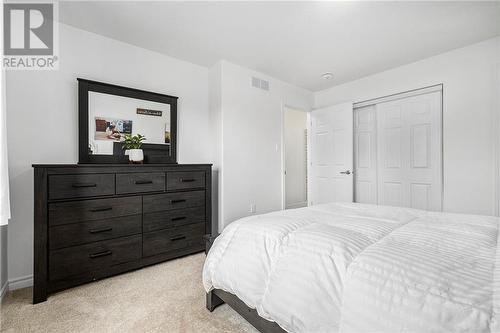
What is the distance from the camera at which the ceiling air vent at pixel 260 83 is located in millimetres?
A: 3604

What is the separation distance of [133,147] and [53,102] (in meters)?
0.81

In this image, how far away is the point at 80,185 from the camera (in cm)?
205

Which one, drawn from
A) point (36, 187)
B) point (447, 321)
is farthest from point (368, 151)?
point (36, 187)

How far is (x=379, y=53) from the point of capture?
304cm

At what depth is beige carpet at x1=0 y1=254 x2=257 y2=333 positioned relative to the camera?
1531 millimetres

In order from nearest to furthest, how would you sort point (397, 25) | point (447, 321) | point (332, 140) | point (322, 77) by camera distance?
point (447, 321) → point (397, 25) → point (322, 77) → point (332, 140)

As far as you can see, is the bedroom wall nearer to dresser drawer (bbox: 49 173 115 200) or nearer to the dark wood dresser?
the dark wood dresser

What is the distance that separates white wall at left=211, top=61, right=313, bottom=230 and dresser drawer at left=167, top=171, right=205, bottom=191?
1.37ft

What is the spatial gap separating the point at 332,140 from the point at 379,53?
153cm

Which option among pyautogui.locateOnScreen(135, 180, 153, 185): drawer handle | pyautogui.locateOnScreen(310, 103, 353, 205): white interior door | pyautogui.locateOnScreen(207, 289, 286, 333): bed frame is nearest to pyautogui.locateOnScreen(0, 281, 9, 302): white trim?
pyautogui.locateOnScreen(135, 180, 153, 185): drawer handle

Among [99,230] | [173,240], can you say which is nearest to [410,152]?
[173,240]

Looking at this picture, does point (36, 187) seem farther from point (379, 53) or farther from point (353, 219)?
point (379, 53)

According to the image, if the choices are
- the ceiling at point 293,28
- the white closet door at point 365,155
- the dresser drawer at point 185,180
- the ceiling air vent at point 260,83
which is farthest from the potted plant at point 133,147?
the white closet door at point 365,155

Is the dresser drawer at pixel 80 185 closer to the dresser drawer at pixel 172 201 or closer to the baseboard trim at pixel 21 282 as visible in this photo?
the dresser drawer at pixel 172 201
